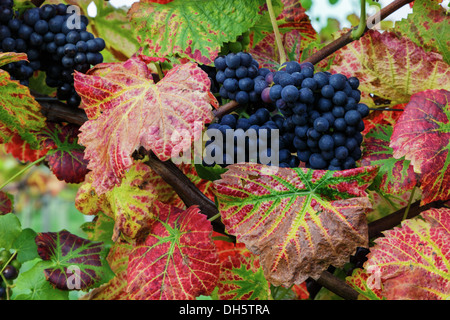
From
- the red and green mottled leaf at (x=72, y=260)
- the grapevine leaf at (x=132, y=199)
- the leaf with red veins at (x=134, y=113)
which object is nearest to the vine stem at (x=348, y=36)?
the leaf with red veins at (x=134, y=113)

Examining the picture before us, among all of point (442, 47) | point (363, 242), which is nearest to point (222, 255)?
point (363, 242)

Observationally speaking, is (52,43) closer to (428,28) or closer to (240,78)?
(240,78)

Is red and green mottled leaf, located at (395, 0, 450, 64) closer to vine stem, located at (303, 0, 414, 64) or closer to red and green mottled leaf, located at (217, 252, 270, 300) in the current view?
vine stem, located at (303, 0, 414, 64)

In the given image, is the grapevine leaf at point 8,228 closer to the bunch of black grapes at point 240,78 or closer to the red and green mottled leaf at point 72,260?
the red and green mottled leaf at point 72,260
